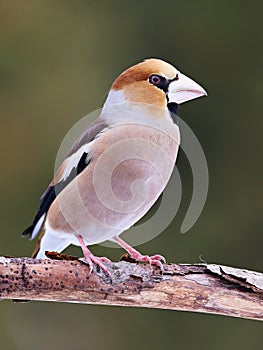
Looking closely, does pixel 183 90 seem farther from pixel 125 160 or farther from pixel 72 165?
pixel 72 165

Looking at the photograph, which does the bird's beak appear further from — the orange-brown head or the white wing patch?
the white wing patch

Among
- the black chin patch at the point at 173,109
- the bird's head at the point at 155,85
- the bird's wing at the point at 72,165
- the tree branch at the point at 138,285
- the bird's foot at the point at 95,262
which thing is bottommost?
the tree branch at the point at 138,285

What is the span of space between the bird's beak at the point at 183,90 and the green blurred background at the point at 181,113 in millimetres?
1060

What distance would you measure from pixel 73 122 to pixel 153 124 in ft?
3.51

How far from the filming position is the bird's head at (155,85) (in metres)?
1.46

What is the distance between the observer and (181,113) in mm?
2537

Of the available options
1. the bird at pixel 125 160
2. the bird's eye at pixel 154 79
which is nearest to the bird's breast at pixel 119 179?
the bird at pixel 125 160

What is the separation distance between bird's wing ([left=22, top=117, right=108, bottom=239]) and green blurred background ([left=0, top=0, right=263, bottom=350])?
0.92 meters

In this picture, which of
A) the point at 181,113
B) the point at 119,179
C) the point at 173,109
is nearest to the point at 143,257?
the point at 119,179

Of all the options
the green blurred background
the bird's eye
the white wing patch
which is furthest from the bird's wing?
the green blurred background

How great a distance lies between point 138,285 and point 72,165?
1.10 ft

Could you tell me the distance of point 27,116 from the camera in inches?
101

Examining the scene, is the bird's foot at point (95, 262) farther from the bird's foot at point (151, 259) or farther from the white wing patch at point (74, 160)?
the white wing patch at point (74, 160)

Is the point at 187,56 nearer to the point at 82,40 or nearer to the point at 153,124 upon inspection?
the point at 82,40
